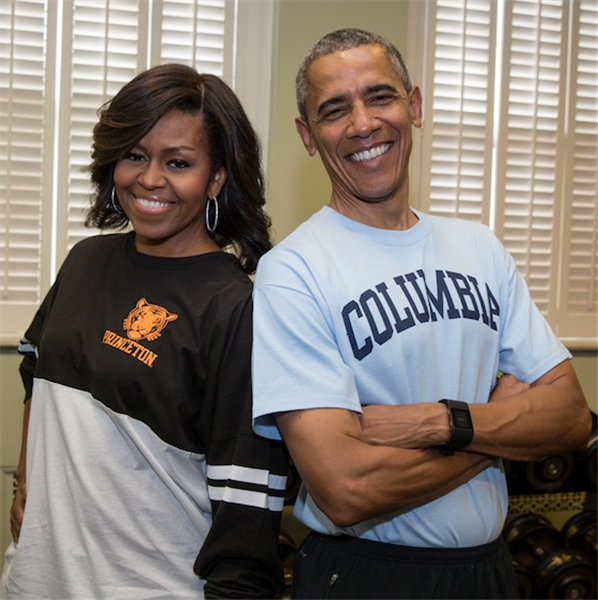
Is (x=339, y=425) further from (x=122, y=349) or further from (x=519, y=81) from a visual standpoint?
(x=519, y=81)

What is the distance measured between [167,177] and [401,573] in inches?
31.6

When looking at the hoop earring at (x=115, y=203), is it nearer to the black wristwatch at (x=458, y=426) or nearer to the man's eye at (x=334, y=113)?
the man's eye at (x=334, y=113)

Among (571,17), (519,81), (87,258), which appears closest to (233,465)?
(87,258)

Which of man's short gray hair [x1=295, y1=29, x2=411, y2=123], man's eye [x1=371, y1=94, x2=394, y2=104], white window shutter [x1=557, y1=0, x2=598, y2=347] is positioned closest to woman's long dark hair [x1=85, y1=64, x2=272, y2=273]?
man's short gray hair [x1=295, y1=29, x2=411, y2=123]

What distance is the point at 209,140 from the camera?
1461 millimetres

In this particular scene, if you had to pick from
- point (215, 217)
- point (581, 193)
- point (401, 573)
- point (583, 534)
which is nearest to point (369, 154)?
point (215, 217)

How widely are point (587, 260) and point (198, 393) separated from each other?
2279 mm

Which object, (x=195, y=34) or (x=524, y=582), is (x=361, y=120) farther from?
(x=524, y=582)

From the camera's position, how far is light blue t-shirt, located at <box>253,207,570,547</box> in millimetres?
1285

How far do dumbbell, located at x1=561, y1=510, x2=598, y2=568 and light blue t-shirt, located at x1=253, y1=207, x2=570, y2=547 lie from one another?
54.7 inches

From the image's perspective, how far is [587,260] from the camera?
10.4 ft

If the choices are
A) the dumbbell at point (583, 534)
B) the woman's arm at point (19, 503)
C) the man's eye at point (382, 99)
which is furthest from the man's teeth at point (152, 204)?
the dumbbell at point (583, 534)

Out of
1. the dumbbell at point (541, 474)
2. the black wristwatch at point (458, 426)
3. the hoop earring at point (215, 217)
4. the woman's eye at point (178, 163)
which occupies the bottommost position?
the dumbbell at point (541, 474)

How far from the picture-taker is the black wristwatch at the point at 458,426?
4.21ft
